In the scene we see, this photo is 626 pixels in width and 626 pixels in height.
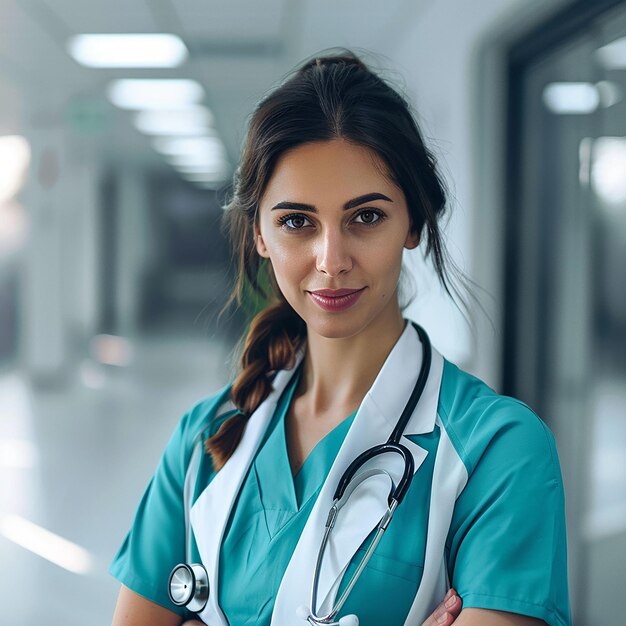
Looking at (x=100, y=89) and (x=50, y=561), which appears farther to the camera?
(x=100, y=89)

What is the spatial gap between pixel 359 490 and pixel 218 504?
217mm

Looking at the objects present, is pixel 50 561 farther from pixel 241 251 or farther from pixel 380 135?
pixel 380 135

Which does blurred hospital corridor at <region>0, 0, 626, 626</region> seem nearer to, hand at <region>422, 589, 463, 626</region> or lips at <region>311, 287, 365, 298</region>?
lips at <region>311, 287, 365, 298</region>

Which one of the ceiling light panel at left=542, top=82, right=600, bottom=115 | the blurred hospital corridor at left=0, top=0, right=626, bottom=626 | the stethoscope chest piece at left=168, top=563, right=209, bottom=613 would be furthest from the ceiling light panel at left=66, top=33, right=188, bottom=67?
the stethoscope chest piece at left=168, top=563, right=209, bottom=613

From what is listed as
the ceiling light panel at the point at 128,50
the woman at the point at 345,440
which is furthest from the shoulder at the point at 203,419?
the ceiling light panel at the point at 128,50

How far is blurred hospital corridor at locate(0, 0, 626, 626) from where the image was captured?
216 centimetres

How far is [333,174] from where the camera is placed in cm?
97

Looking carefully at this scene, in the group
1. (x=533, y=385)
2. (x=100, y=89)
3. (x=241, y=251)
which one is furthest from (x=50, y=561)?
(x=100, y=89)

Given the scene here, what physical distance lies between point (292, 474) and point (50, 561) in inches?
89.6

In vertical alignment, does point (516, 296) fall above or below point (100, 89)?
below

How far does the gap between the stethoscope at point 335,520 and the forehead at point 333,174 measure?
0.27 m

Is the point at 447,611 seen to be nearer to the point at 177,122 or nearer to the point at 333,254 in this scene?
the point at 333,254

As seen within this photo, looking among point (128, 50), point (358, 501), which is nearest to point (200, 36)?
point (128, 50)

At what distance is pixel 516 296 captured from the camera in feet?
9.53
